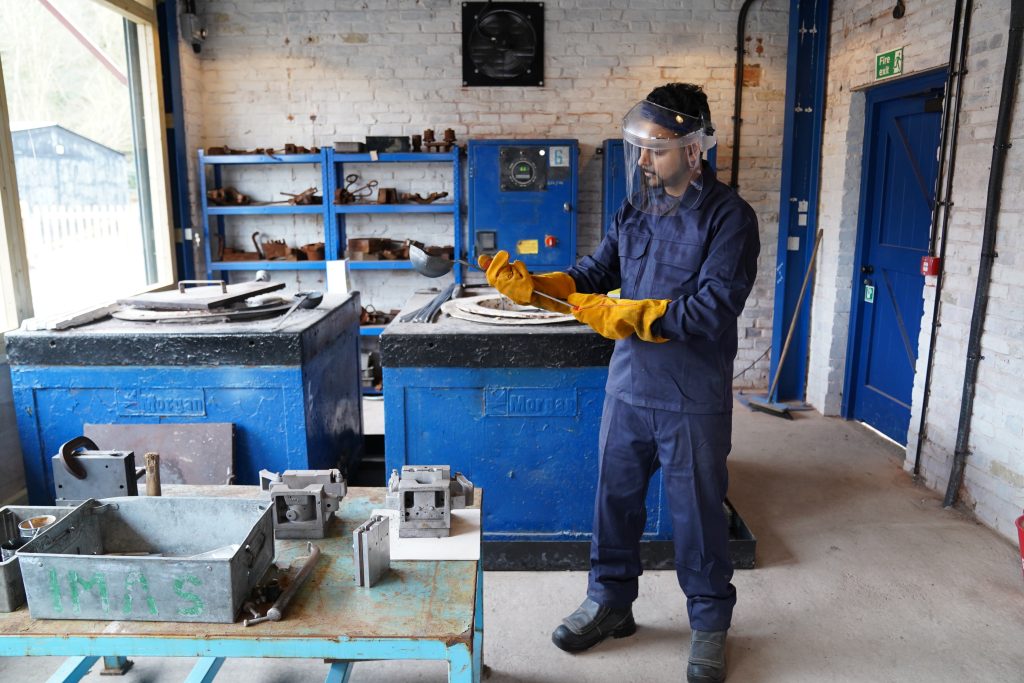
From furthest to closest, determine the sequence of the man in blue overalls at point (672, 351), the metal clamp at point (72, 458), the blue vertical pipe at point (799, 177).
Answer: the blue vertical pipe at point (799, 177), the man in blue overalls at point (672, 351), the metal clamp at point (72, 458)

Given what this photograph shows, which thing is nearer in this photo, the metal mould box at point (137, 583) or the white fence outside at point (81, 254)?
the metal mould box at point (137, 583)

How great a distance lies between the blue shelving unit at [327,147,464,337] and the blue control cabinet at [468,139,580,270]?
19 centimetres

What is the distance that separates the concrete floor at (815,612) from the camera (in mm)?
2311

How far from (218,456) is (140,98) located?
11.2ft

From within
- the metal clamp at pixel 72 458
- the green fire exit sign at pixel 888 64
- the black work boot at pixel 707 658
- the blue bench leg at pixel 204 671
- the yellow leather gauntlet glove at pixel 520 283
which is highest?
the green fire exit sign at pixel 888 64

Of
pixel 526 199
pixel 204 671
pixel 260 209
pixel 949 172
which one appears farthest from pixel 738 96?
pixel 204 671

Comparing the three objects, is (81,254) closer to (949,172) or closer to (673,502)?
(673,502)

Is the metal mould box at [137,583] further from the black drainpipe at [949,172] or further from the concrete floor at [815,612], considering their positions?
the black drainpipe at [949,172]

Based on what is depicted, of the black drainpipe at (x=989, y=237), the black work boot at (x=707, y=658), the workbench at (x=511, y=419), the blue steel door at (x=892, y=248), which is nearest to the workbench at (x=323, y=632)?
the black work boot at (x=707, y=658)

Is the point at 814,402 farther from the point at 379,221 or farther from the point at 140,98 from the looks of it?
the point at 140,98

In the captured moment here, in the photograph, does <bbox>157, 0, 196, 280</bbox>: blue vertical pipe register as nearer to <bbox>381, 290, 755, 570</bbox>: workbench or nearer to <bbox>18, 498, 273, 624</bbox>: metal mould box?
<bbox>381, 290, 755, 570</bbox>: workbench

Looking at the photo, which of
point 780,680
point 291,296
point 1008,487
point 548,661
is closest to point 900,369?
point 1008,487

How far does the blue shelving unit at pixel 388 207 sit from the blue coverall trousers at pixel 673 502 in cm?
307

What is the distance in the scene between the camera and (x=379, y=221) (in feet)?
18.0
